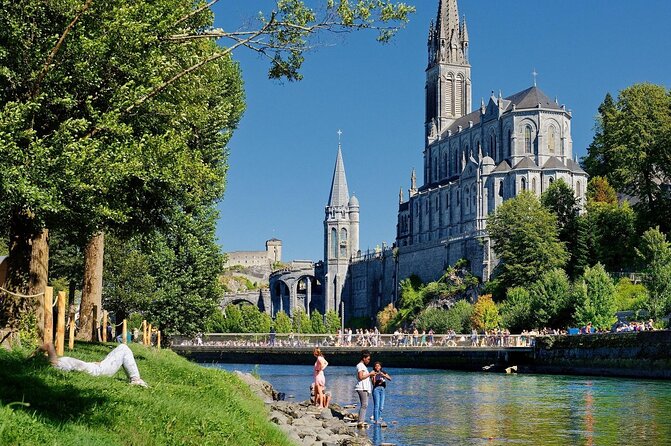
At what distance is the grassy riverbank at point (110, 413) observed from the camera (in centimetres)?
1009

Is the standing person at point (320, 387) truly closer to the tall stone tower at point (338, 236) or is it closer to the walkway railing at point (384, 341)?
the walkway railing at point (384, 341)

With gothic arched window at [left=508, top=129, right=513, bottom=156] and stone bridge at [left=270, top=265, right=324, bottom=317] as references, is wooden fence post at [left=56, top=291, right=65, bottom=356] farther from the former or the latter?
stone bridge at [left=270, top=265, right=324, bottom=317]

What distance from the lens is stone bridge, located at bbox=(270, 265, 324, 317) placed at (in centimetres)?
15138

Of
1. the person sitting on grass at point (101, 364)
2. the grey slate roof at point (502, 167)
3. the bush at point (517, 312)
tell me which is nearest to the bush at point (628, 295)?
the bush at point (517, 312)

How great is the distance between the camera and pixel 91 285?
1011 inches

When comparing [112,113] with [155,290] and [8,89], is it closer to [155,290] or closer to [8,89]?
[8,89]

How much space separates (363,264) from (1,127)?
123558mm

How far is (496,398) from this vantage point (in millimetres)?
33750

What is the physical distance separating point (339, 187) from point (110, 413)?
145562mm

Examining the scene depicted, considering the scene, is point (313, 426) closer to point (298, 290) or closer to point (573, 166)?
point (573, 166)

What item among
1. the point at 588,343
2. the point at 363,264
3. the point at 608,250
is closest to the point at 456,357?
the point at 588,343

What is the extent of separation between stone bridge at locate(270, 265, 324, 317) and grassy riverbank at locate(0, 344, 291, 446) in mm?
133805

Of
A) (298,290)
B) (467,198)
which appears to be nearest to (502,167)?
(467,198)

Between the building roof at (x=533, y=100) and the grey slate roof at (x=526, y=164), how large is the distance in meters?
7.24
